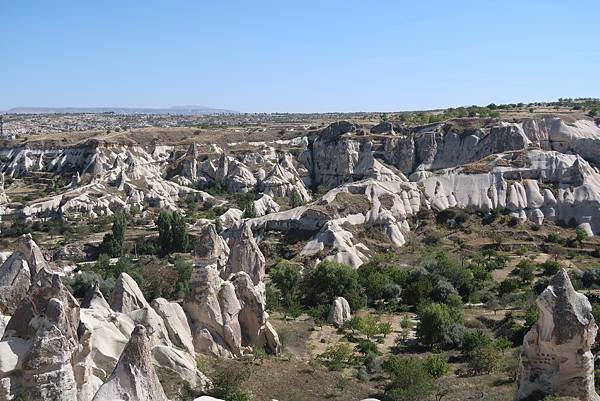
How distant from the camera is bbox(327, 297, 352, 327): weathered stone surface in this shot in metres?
29.9

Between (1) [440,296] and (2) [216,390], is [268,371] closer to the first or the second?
(2) [216,390]

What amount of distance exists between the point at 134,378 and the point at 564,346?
8.45 meters

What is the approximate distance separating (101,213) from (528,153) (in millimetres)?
44129

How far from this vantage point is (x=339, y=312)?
30.2m

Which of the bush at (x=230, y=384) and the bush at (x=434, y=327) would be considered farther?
the bush at (x=434, y=327)

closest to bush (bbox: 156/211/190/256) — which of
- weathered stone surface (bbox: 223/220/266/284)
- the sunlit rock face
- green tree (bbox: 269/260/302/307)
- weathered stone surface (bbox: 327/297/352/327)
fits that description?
green tree (bbox: 269/260/302/307)

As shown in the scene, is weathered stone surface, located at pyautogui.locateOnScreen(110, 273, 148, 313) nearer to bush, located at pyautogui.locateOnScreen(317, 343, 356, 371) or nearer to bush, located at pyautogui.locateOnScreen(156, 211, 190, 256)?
bush, located at pyautogui.locateOnScreen(317, 343, 356, 371)

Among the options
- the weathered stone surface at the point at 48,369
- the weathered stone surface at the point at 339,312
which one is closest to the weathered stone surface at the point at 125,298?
the weathered stone surface at the point at 48,369

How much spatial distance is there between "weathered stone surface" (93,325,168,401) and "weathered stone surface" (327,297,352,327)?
19283mm

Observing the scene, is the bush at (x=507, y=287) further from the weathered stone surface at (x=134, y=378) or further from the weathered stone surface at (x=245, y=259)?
the weathered stone surface at (x=134, y=378)

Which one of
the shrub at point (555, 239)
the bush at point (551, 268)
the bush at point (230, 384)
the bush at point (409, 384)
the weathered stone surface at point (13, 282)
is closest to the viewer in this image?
the weathered stone surface at point (13, 282)

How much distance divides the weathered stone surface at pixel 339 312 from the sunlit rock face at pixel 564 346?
17.6 metres

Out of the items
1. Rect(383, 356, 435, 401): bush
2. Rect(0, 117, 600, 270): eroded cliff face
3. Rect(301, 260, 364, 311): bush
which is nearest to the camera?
Rect(383, 356, 435, 401): bush

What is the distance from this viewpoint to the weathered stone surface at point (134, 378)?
419 inches
